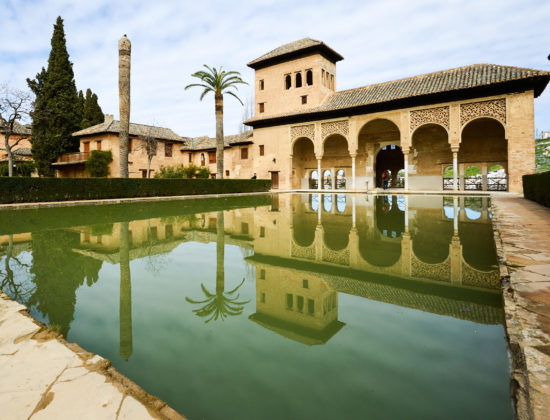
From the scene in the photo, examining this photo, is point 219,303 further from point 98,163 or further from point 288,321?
point 98,163

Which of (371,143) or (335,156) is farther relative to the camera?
(335,156)

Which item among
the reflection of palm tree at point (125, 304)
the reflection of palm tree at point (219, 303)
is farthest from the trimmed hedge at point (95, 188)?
the reflection of palm tree at point (219, 303)

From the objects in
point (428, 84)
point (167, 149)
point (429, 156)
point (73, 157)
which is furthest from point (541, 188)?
point (73, 157)

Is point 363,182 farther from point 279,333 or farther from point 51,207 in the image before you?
point 279,333

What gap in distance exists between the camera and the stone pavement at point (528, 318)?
1271 millimetres

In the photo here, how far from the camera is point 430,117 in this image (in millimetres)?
20781

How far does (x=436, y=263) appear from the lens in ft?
12.6

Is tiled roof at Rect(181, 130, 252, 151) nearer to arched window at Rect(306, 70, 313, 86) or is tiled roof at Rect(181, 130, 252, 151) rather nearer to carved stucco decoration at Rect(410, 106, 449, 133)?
arched window at Rect(306, 70, 313, 86)

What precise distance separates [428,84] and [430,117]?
231 cm

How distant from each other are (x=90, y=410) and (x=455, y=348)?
1.96 meters

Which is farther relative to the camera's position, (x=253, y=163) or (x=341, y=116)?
(x=253, y=163)

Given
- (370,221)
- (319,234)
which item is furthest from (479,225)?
(319,234)

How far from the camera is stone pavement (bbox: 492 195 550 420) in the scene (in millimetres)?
1271

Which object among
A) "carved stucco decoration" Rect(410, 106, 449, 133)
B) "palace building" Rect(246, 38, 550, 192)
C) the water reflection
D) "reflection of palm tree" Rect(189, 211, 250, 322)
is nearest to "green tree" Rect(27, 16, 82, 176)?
"palace building" Rect(246, 38, 550, 192)
